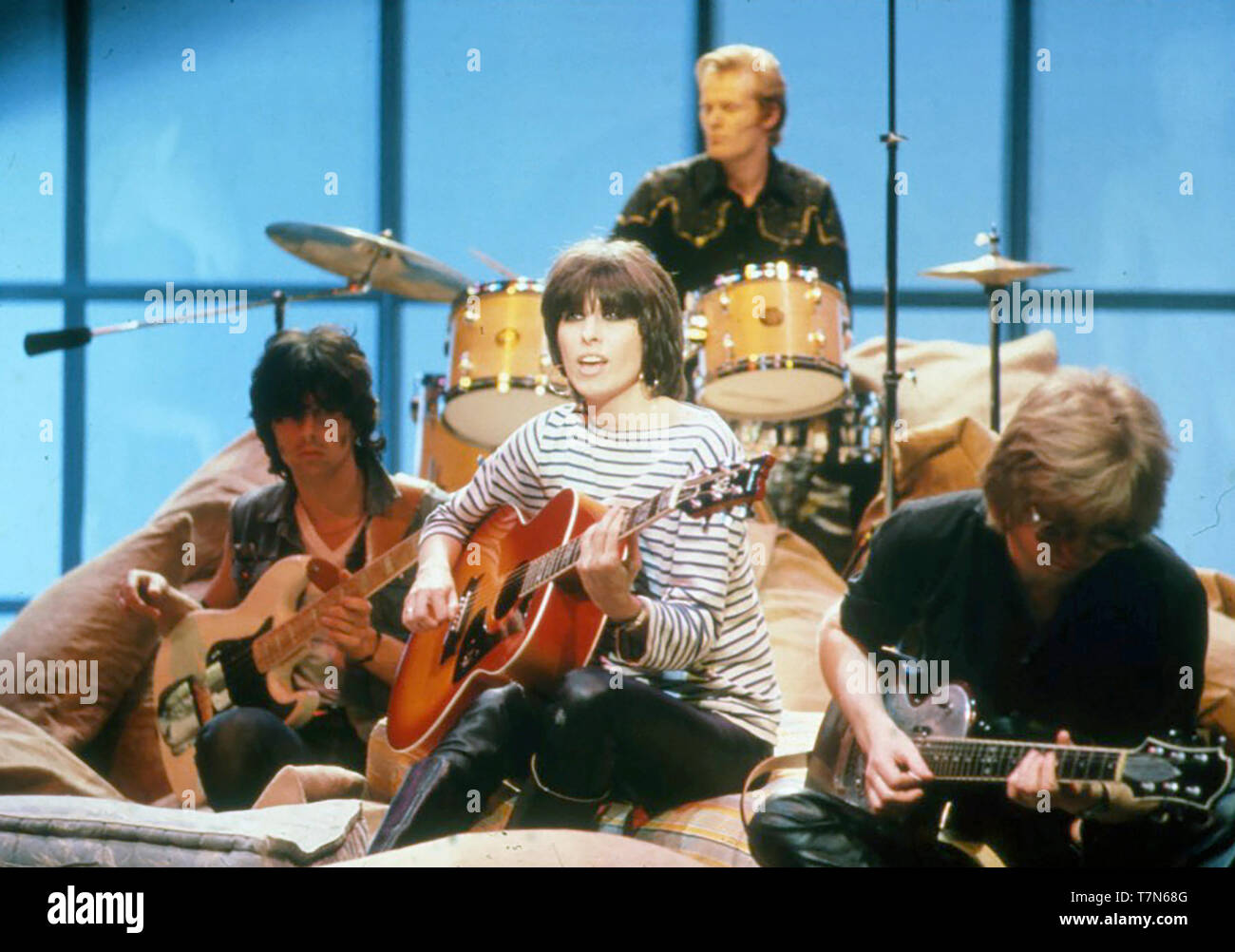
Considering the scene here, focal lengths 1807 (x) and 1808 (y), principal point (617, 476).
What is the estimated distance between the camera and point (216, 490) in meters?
3.35

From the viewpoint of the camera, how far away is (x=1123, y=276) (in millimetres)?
3377

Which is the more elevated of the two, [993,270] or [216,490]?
[993,270]

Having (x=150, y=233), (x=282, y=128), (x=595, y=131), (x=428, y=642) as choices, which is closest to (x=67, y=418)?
(x=150, y=233)

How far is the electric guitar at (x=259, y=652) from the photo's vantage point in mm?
3209

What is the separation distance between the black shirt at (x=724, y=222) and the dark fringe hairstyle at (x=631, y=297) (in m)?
0.12

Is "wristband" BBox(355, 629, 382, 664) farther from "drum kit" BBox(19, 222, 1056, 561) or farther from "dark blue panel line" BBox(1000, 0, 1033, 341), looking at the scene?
"dark blue panel line" BBox(1000, 0, 1033, 341)

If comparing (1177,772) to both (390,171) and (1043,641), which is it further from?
(390,171)

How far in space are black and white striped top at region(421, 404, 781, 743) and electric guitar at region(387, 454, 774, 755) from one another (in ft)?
0.13

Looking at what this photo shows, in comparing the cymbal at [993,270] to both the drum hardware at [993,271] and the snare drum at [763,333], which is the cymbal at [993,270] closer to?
the drum hardware at [993,271]

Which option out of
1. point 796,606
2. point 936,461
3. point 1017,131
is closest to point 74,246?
point 796,606

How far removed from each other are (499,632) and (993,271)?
1.18 meters

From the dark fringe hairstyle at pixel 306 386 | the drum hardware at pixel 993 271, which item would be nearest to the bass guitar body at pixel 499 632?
the dark fringe hairstyle at pixel 306 386

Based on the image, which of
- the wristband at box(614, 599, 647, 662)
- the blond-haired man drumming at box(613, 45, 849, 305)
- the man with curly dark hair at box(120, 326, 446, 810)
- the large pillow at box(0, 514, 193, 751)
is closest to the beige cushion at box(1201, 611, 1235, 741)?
the wristband at box(614, 599, 647, 662)

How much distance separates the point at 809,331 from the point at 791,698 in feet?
2.37
